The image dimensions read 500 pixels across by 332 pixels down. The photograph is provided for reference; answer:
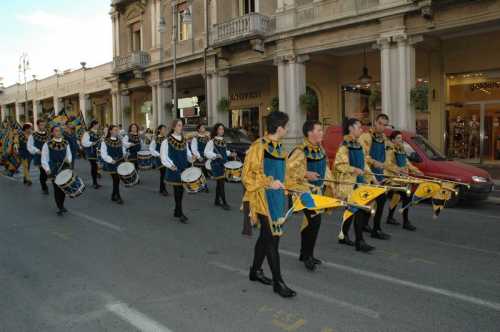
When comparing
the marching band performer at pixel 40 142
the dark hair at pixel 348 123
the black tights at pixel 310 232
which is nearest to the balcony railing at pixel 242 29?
the marching band performer at pixel 40 142

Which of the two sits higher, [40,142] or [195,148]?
[40,142]

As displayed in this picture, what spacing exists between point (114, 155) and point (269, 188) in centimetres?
773

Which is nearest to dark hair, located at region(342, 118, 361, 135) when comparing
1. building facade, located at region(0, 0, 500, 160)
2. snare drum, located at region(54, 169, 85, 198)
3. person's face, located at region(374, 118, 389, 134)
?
person's face, located at region(374, 118, 389, 134)

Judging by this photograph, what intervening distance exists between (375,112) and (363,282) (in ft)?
55.3

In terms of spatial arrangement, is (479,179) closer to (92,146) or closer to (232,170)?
(232,170)

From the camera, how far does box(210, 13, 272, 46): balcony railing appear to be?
20.4 metres

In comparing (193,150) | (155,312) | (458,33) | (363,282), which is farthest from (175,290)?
(458,33)

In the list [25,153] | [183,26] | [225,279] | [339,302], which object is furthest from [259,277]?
[183,26]

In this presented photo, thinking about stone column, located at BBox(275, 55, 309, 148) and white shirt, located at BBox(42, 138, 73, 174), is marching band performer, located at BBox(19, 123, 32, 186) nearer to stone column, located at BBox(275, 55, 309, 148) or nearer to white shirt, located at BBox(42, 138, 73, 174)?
white shirt, located at BBox(42, 138, 73, 174)

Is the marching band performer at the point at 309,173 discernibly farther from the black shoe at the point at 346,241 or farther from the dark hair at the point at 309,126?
the black shoe at the point at 346,241

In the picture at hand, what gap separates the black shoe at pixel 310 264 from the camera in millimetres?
5363

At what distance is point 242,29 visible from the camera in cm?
2097

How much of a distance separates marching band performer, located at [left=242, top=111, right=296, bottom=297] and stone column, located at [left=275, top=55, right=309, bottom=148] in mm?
15307

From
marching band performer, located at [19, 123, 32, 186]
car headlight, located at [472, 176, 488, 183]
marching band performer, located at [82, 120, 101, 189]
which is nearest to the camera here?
car headlight, located at [472, 176, 488, 183]
